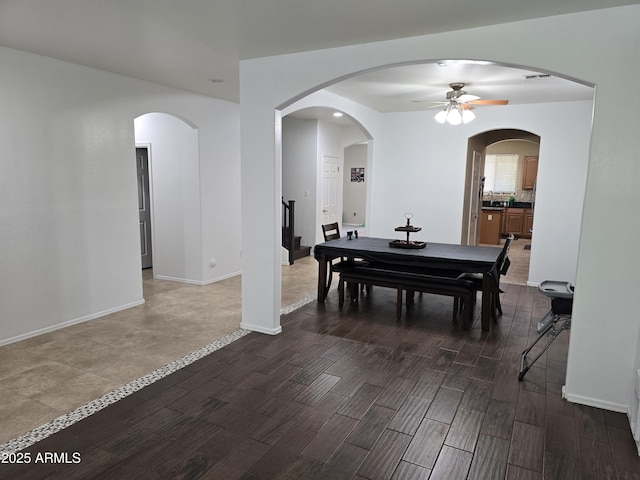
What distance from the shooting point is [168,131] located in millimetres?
5965

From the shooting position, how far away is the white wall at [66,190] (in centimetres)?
377

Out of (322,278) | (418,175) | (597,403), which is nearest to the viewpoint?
(597,403)

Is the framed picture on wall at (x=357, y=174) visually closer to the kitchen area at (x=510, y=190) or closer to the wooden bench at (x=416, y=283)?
the kitchen area at (x=510, y=190)

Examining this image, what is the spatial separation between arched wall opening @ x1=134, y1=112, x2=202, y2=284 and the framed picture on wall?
802 centimetres

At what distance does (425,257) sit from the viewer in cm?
447

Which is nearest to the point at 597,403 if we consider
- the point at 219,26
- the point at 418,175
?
the point at 219,26

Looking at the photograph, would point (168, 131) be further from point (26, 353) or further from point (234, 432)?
point (234, 432)

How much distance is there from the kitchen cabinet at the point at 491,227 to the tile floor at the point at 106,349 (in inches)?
235

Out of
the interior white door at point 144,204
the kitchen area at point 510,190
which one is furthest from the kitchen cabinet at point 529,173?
the interior white door at point 144,204

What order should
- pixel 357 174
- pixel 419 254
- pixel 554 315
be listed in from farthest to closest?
pixel 357 174 < pixel 419 254 < pixel 554 315

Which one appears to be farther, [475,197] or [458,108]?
[475,197]

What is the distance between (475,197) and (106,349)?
652 centimetres

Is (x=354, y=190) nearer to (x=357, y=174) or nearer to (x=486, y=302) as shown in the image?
(x=357, y=174)

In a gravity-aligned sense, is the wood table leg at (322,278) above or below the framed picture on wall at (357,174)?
below
